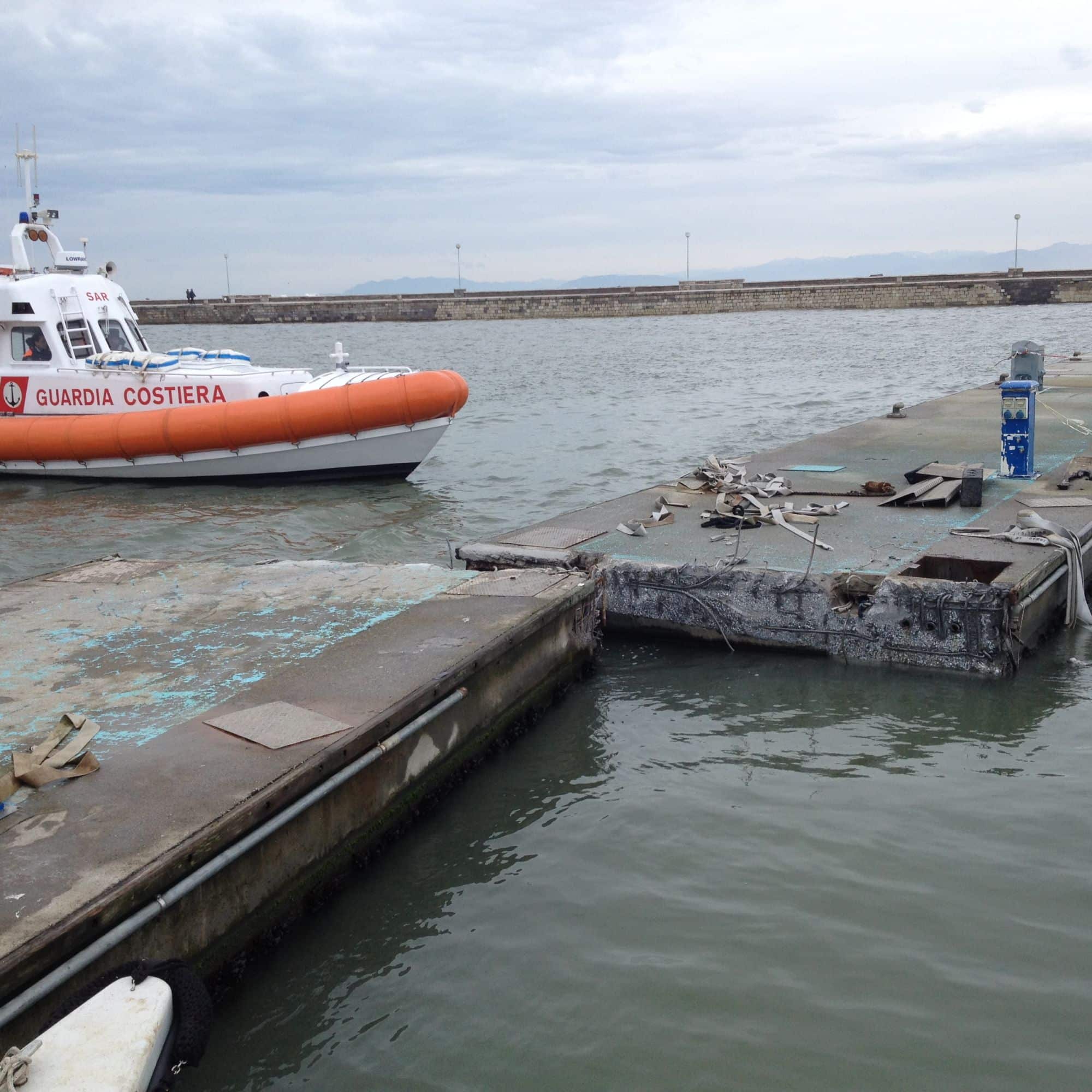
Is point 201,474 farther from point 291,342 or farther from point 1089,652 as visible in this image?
point 291,342

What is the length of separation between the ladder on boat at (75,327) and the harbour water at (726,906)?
11.1 meters

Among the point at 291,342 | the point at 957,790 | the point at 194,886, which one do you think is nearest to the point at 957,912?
the point at 957,790

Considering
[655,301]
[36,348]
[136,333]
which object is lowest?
[36,348]

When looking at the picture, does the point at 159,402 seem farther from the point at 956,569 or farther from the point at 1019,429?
the point at 956,569

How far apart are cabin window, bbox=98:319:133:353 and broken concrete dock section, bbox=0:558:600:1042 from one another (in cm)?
933

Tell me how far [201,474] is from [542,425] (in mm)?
8191

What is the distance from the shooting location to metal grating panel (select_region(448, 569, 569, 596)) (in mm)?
6727

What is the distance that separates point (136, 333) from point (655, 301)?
5572 centimetres

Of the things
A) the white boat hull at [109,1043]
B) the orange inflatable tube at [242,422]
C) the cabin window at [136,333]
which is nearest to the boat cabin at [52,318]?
the cabin window at [136,333]

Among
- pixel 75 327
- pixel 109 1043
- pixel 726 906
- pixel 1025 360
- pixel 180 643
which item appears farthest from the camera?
pixel 75 327

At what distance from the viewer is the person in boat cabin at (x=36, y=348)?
15.1 m

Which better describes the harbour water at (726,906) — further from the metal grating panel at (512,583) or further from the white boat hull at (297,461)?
the white boat hull at (297,461)

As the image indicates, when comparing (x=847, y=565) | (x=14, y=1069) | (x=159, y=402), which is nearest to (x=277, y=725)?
(x=14, y=1069)

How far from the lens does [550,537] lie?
811cm
